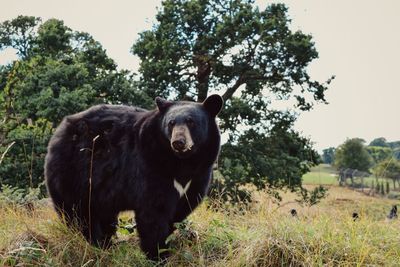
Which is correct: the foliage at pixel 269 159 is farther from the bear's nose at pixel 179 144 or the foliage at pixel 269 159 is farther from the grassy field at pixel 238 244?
the bear's nose at pixel 179 144

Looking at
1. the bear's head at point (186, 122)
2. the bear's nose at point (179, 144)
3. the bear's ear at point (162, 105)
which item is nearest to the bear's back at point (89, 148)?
the bear's ear at point (162, 105)

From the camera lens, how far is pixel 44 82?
53.2 feet

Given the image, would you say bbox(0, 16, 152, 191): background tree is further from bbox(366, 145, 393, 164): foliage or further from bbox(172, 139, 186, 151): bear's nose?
bbox(366, 145, 393, 164): foliage

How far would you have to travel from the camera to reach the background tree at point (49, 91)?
46.9 ft

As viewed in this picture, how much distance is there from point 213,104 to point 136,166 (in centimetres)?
85

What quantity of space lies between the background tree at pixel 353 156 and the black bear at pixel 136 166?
59.2m

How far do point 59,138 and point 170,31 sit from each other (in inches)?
629

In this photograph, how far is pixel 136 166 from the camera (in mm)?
4547

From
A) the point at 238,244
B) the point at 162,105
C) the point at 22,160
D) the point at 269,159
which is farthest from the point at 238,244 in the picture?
the point at 269,159

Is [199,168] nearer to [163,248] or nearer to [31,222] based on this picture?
[163,248]

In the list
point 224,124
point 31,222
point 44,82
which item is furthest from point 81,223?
point 224,124

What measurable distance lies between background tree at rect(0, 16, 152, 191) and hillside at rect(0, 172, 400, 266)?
727 centimetres

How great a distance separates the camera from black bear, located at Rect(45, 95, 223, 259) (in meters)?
4.39

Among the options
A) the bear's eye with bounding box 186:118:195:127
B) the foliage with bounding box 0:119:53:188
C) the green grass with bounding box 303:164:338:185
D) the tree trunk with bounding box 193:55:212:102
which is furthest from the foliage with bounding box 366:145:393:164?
the bear's eye with bounding box 186:118:195:127
